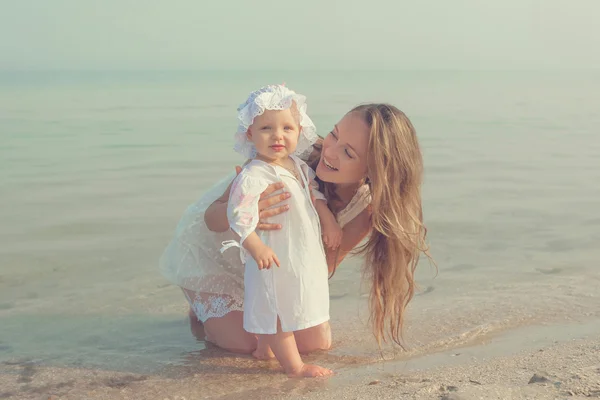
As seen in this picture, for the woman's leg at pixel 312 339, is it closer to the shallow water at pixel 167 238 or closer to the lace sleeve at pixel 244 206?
the shallow water at pixel 167 238

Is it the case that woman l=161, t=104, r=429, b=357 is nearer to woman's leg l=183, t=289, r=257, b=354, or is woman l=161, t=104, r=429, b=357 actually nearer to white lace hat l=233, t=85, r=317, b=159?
woman's leg l=183, t=289, r=257, b=354

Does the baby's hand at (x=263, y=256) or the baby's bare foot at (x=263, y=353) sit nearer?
the baby's hand at (x=263, y=256)

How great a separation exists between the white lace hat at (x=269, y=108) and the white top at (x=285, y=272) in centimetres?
15

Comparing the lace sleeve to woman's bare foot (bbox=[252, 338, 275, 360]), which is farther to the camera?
woman's bare foot (bbox=[252, 338, 275, 360])

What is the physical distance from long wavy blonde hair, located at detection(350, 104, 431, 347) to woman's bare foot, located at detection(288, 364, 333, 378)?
35 centimetres

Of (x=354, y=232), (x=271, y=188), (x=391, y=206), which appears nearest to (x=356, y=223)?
(x=354, y=232)

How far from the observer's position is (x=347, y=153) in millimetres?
3305

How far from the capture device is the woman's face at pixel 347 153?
10.7 ft

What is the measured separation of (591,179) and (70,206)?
591cm

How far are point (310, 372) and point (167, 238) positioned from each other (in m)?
2.94

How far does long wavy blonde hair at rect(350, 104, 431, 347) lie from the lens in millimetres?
3219

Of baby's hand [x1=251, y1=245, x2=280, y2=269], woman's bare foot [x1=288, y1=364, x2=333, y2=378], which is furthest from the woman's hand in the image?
woman's bare foot [x1=288, y1=364, x2=333, y2=378]

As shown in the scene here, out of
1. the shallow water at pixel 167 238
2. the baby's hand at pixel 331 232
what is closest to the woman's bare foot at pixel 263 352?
the shallow water at pixel 167 238

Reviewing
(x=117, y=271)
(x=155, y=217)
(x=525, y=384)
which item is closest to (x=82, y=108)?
(x=155, y=217)
